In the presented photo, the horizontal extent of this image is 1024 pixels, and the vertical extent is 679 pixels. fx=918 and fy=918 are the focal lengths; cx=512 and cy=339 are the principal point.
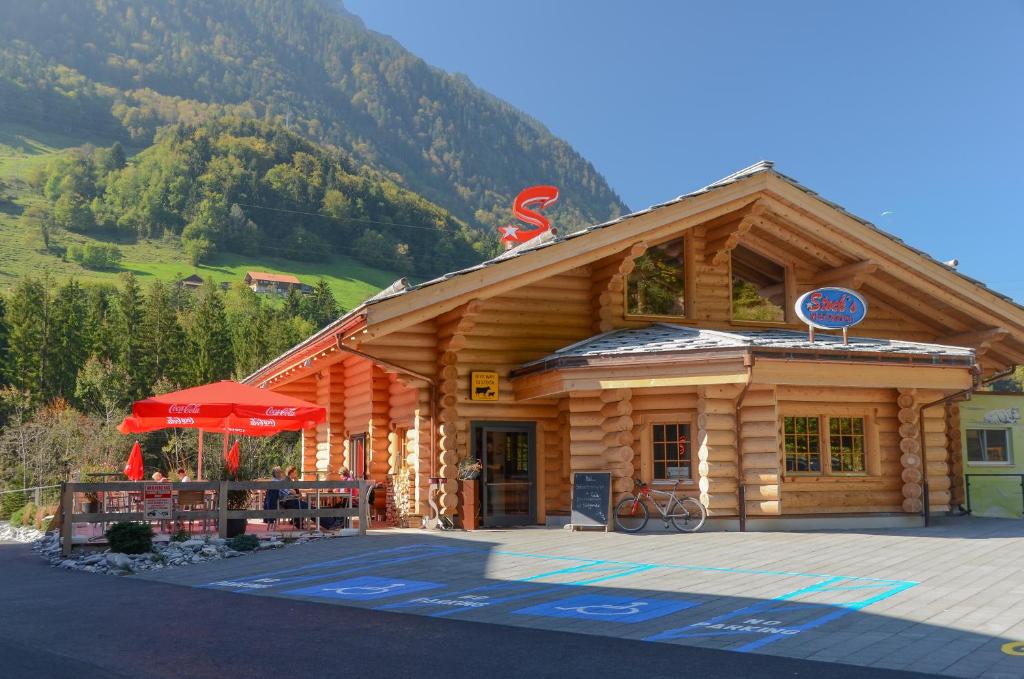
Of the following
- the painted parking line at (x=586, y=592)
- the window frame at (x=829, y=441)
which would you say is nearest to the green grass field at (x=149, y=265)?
the window frame at (x=829, y=441)

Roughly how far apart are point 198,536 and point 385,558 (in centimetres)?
359

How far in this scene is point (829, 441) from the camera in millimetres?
15805

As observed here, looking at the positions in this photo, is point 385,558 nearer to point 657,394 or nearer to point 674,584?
point 674,584

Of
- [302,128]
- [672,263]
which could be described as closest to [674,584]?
[672,263]

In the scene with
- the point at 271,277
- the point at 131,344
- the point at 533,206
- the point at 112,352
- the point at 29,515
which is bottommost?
the point at 29,515

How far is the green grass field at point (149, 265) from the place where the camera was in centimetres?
8850

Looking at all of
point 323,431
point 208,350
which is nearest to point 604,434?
point 323,431

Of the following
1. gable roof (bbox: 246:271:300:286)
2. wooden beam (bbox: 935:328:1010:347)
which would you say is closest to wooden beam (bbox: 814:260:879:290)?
wooden beam (bbox: 935:328:1010:347)

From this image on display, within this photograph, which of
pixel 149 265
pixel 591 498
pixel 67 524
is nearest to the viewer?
pixel 67 524

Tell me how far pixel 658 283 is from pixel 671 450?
3675 millimetres

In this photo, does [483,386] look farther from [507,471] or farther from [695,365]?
[695,365]

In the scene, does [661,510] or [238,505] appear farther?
[661,510]

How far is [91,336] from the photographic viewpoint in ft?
161

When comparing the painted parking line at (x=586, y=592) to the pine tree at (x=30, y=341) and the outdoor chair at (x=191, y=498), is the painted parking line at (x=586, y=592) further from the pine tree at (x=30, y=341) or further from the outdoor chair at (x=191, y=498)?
the pine tree at (x=30, y=341)
